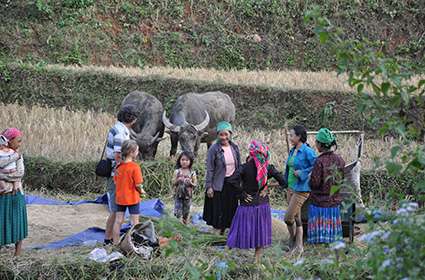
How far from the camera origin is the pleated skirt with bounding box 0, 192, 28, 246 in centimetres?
906

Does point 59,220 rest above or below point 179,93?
below

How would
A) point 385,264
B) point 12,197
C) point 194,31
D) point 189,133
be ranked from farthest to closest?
1. point 194,31
2. point 189,133
3. point 12,197
4. point 385,264

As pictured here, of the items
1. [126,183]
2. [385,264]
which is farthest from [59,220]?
[385,264]

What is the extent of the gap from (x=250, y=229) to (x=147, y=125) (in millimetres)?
5041

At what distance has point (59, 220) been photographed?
36.6ft

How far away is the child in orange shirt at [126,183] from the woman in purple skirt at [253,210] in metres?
1.05

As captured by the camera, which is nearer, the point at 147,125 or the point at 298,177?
the point at 298,177

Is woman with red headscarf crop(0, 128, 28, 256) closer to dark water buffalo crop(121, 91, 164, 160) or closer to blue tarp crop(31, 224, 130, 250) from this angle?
blue tarp crop(31, 224, 130, 250)

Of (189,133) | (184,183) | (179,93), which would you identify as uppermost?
(179,93)

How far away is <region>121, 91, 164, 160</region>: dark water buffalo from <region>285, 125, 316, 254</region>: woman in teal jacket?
13.8 feet

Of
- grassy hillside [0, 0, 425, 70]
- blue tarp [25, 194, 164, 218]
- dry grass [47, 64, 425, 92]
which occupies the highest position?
grassy hillside [0, 0, 425, 70]

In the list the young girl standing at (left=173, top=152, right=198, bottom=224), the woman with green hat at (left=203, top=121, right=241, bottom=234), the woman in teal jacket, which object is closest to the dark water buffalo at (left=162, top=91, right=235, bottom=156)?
the young girl standing at (left=173, top=152, right=198, bottom=224)

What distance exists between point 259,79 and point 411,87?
1506 centimetres

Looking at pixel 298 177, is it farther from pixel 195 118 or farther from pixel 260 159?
pixel 195 118
